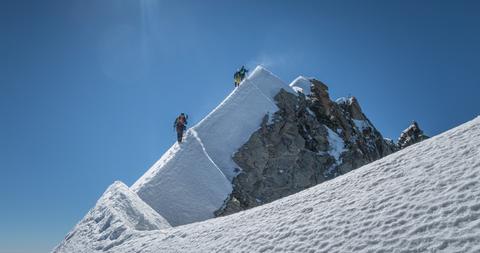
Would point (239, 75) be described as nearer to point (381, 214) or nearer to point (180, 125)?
point (180, 125)

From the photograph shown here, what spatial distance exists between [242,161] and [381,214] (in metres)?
24.0

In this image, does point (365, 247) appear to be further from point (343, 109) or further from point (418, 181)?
point (343, 109)

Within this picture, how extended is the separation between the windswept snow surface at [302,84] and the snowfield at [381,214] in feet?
126

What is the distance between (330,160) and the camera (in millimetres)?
42781

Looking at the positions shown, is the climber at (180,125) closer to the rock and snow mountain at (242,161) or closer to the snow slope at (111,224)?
the rock and snow mountain at (242,161)

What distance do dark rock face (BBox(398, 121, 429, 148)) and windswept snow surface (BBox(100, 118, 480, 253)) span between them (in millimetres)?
58119

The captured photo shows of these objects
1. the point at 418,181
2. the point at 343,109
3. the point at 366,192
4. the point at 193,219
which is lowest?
the point at 418,181

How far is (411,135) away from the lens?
213ft

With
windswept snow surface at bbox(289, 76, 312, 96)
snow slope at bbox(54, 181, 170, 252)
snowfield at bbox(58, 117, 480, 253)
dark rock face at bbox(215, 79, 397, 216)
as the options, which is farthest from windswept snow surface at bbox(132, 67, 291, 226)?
snowfield at bbox(58, 117, 480, 253)

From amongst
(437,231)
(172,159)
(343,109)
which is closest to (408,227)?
(437,231)

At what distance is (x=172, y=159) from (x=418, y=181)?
798 inches

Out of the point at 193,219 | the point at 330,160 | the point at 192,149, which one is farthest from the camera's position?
the point at 330,160

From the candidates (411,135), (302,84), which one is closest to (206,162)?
(302,84)

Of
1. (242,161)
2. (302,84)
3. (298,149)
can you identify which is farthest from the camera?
(302,84)
